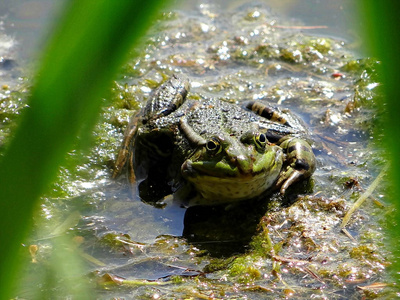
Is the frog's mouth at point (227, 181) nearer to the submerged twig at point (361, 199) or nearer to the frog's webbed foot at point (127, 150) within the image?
the submerged twig at point (361, 199)

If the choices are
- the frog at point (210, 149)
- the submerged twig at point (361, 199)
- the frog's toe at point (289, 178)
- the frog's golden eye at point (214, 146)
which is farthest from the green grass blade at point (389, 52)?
the frog's toe at point (289, 178)

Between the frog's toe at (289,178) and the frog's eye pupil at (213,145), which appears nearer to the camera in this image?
the frog's eye pupil at (213,145)

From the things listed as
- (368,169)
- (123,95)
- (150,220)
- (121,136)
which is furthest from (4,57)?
(368,169)

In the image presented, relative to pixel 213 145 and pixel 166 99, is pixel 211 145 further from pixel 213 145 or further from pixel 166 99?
pixel 166 99

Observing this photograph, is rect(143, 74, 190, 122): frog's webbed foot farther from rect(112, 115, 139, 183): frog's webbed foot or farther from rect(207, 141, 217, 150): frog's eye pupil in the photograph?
rect(207, 141, 217, 150): frog's eye pupil

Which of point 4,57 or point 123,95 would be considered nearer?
point 123,95

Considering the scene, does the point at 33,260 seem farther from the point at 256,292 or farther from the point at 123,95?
the point at 123,95
